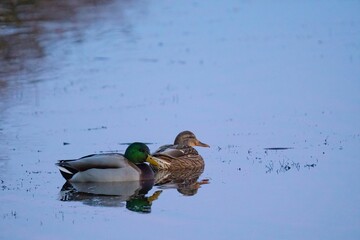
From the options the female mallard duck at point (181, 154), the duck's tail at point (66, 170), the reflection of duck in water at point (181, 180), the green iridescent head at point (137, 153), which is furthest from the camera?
the female mallard duck at point (181, 154)

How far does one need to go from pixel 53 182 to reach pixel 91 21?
11.1 meters

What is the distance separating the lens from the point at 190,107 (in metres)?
15.7

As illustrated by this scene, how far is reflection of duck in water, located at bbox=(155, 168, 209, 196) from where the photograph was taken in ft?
39.3

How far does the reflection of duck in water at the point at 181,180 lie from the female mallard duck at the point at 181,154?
0.07 metres

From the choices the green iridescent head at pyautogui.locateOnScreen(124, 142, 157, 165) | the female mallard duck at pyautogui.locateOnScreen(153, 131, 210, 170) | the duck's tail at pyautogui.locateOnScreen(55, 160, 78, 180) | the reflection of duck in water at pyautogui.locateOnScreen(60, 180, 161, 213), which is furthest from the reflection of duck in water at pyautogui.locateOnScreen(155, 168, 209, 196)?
the duck's tail at pyautogui.locateOnScreen(55, 160, 78, 180)

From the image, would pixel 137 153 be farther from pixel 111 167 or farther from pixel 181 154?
pixel 181 154

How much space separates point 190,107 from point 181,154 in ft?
7.70

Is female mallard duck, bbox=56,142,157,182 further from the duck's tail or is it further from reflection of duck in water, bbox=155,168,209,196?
reflection of duck in water, bbox=155,168,209,196

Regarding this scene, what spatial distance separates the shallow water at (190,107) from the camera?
34.6 feet

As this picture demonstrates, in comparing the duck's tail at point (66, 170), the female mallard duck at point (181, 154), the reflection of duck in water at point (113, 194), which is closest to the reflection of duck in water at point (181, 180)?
the female mallard duck at point (181, 154)

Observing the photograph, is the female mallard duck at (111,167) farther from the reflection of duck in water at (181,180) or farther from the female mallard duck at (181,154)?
the female mallard duck at (181,154)

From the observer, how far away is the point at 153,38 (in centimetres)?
2136

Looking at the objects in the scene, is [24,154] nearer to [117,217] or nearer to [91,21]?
[117,217]

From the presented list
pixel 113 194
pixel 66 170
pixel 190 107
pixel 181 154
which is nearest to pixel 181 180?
pixel 181 154
